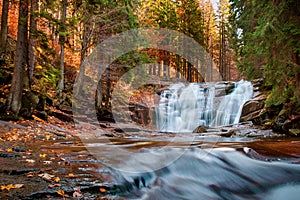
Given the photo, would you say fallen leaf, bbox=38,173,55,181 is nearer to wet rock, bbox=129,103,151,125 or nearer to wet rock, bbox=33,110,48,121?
wet rock, bbox=33,110,48,121

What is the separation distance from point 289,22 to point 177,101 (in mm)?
13883

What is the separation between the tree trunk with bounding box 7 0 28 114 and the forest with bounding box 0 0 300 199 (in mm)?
34

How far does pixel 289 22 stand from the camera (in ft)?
24.9

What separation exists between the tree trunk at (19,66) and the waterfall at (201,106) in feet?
35.8

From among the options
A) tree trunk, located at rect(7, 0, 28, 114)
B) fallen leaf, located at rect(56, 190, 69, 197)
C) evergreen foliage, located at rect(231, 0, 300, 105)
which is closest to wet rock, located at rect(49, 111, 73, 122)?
tree trunk, located at rect(7, 0, 28, 114)

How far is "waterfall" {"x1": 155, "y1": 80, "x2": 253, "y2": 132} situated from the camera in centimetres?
1656

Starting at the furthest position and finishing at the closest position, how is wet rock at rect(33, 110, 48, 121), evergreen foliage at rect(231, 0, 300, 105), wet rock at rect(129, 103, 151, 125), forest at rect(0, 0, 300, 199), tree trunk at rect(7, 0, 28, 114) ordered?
wet rock at rect(129, 103, 151, 125) → wet rock at rect(33, 110, 48, 121) → tree trunk at rect(7, 0, 28, 114) → evergreen foliage at rect(231, 0, 300, 105) → forest at rect(0, 0, 300, 199)

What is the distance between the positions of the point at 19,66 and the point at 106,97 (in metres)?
9.44

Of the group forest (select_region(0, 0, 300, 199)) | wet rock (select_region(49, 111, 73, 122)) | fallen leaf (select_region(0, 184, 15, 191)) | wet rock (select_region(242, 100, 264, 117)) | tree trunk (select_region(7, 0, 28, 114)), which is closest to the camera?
fallen leaf (select_region(0, 184, 15, 191))

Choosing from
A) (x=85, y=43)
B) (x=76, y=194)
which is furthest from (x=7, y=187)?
(x=85, y=43)

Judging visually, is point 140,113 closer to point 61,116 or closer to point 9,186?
point 61,116

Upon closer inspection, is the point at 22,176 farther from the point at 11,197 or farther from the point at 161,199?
the point at 161,199

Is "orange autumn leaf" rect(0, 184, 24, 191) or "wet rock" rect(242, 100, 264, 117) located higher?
"wet rock" rect(242, 100, 264, 117)

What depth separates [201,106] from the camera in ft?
62.7
